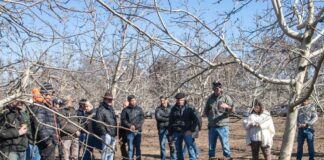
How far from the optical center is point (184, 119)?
12078mm

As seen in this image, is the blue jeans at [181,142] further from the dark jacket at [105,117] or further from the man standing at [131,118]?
the dark jacket at [105,117]

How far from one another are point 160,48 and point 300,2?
1.85m

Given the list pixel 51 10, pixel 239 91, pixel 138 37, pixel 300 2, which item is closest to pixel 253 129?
pixel 239 91

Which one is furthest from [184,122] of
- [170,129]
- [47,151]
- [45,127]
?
[45,127]

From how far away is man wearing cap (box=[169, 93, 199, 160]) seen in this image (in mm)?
12039

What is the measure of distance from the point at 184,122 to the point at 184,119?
75 millimetres

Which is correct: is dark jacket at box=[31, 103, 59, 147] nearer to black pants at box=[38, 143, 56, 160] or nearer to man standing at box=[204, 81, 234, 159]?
black pants at box=[38, 143, 56, 160]

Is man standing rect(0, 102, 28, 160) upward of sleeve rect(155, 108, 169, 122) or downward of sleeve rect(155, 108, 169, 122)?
downward

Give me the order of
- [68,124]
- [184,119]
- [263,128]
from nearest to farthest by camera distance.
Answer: [68,124] < [263,128] < [184,119]

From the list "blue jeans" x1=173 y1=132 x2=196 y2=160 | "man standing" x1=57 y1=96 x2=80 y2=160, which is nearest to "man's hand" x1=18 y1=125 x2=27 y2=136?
"man standing" x1=57 y1=96 x2=80 y2=160

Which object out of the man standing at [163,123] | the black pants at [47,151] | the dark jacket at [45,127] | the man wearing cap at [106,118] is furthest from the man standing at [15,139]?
the man standing at [163,123]

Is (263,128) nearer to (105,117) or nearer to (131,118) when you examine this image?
(131,118)

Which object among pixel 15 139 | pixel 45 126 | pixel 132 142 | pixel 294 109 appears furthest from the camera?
pixel 132 142

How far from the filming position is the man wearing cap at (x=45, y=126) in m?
5.00
